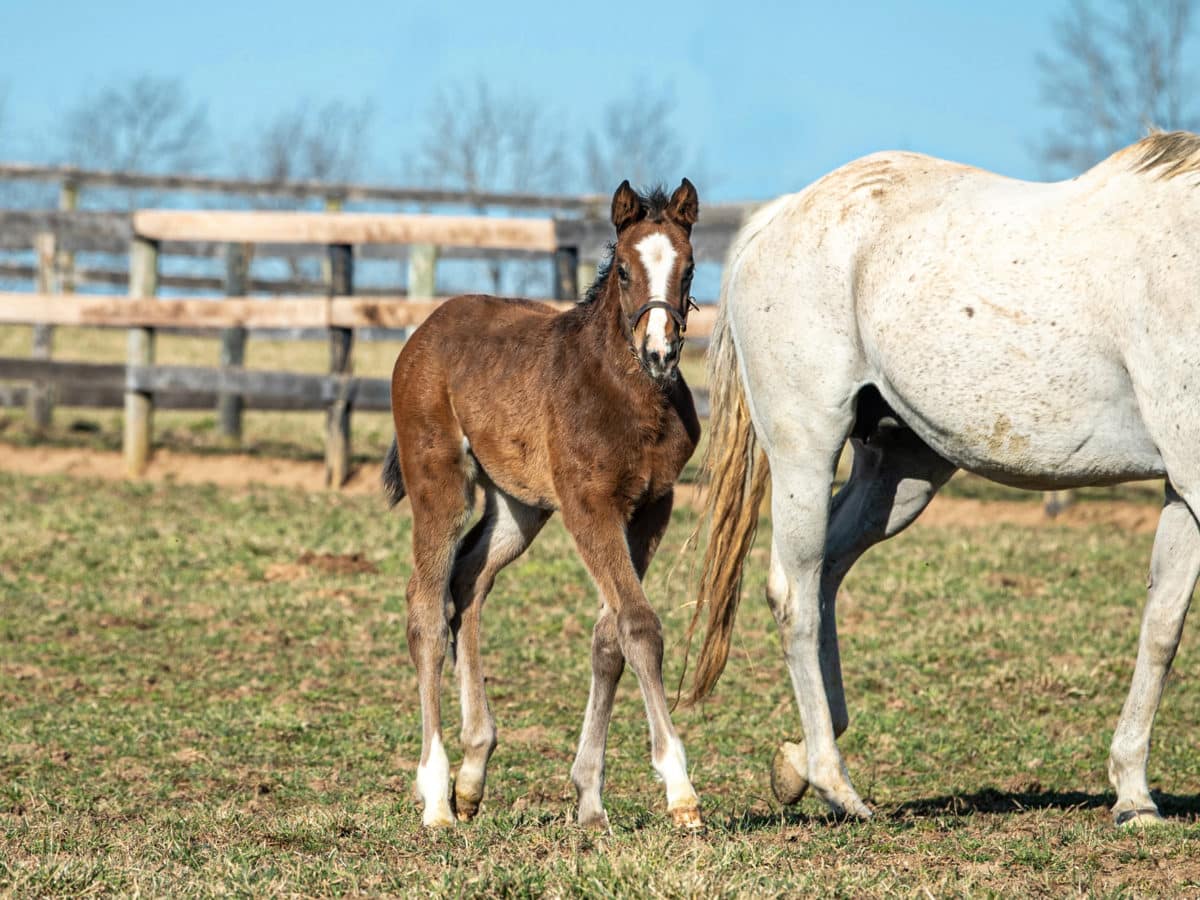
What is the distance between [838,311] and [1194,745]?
2493mm

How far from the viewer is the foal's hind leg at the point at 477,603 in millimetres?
4929

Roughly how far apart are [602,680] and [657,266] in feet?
4.35

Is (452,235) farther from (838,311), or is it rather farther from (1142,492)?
(838,311)

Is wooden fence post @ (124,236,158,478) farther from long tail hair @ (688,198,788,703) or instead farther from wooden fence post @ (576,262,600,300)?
long tail hair @ (688,198,788,703)

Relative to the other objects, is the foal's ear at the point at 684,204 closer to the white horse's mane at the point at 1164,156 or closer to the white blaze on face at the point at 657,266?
the white blaze on face at the point at 657,266

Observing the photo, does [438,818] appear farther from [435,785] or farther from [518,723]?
[518,723]

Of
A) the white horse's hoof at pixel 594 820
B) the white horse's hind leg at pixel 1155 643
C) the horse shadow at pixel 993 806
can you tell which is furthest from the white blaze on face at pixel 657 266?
the white horse's hind leg at pixel 1155 643

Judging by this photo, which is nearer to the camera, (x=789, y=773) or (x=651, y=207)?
(x=651, y=207)

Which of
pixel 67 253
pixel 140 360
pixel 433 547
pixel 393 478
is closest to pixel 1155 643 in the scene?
pixel 433 547

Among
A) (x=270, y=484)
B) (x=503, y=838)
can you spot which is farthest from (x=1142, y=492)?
(x=503, y=838)

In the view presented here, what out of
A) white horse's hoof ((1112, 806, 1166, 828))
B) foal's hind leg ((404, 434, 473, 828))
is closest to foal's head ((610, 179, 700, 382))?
foal's hind leg ((404, 434, 473, 828))

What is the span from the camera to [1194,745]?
19.6 ft

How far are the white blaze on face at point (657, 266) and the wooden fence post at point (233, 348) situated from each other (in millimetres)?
9269

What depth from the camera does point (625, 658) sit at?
175 inches
